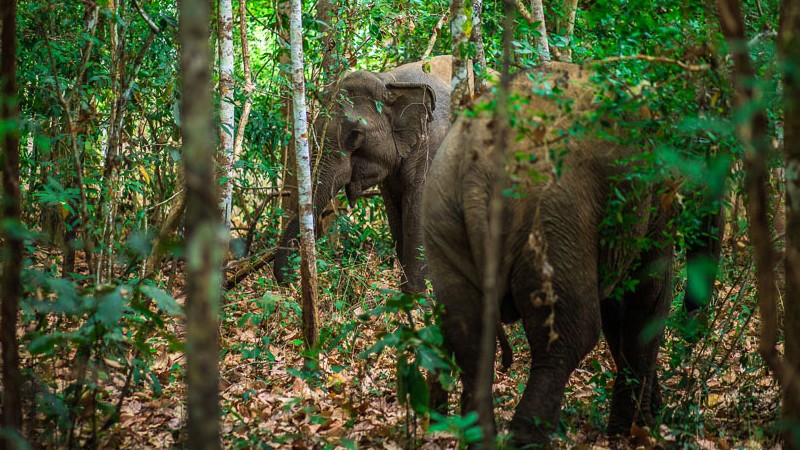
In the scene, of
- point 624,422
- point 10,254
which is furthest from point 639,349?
point 10,254

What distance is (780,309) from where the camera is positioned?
580 cm

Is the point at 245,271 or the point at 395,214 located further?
the point at 395,214

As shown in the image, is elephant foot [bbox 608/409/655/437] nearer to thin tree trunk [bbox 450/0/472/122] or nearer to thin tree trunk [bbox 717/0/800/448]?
thin tree trunk [bbox 717/0/800/448]

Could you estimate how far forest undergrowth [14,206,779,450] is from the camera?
4.54 metres

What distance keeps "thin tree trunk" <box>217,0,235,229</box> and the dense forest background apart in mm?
16

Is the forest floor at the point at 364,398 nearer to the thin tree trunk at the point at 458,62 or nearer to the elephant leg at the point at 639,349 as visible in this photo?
the elephant leg at the point at 639,349

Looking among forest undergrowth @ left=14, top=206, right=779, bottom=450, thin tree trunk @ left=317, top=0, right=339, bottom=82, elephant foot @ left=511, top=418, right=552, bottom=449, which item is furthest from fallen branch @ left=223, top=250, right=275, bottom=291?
elephant foot @ left=511, top=418, right=552, bottom=449

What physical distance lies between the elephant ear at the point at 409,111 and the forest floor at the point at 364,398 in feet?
9.51

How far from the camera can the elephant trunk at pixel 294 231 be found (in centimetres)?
842

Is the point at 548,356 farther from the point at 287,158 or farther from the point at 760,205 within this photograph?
the point at 287,158

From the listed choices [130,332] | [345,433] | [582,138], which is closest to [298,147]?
[130,332]

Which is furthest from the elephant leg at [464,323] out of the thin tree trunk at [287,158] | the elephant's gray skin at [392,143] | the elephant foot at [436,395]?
the elephant's gray skin at [392,143]

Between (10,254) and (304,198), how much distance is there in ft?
10.2

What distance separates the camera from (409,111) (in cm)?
955
